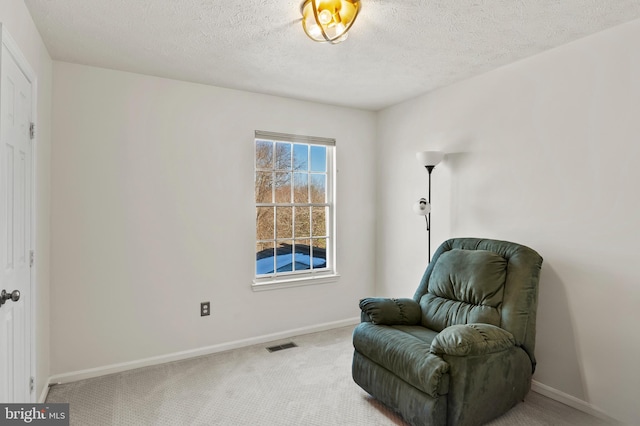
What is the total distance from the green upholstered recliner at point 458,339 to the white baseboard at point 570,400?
15.2 inches

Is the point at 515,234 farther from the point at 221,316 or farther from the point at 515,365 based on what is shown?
the point at 221,316

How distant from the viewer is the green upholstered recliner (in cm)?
199

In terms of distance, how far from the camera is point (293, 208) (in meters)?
3.89

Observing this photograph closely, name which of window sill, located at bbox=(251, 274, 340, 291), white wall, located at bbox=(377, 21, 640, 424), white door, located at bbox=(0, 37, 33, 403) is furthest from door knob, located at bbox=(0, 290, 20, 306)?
white wall, located at bbox=(377, 21, 640, 424)

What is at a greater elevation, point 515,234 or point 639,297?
point 515,234

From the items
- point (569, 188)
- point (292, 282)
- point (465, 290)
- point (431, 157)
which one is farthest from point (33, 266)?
point (569, 188)

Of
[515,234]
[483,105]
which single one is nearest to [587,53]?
[483,105]

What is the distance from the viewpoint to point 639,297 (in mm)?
2186

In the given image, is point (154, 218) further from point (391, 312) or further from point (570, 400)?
point (570, 400)

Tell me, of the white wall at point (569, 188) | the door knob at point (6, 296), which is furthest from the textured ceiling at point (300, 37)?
the door knob at point (6, 296)

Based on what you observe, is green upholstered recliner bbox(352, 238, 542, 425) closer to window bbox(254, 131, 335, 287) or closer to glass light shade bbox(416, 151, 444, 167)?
glass light shade bbox(416, 151, 444, 167)

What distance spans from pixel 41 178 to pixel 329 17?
2.22 metres

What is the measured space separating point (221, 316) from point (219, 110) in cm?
195

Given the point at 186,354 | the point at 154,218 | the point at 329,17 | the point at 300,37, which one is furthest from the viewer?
the point at 186,354
